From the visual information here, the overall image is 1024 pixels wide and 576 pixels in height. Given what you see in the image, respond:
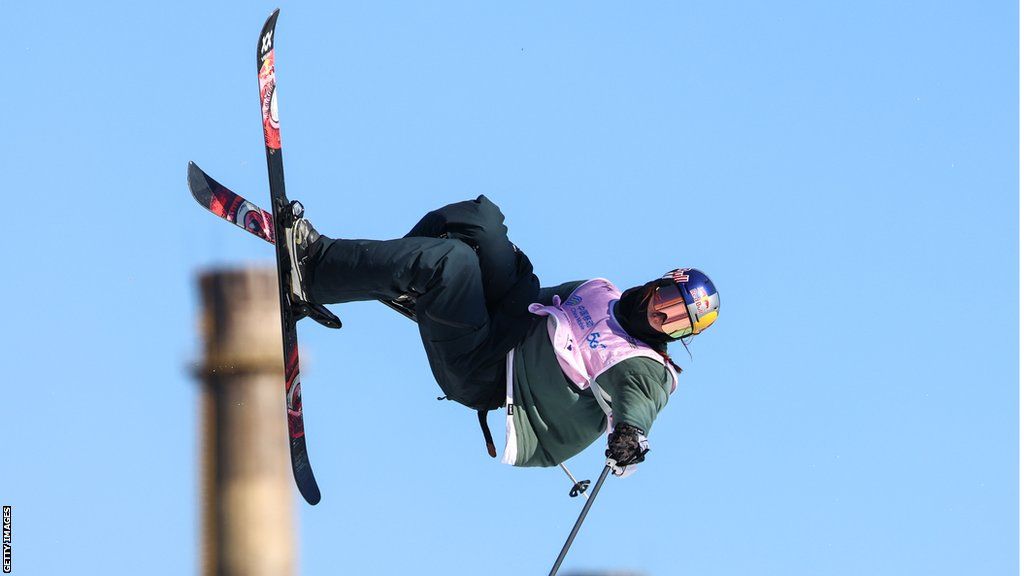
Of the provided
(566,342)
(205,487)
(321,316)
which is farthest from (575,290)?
(205,487)

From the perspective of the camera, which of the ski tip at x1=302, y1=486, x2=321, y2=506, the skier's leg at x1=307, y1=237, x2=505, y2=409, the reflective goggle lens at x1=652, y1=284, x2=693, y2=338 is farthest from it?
the ski tip at x1=302, y1=486, x2=321, y2=506

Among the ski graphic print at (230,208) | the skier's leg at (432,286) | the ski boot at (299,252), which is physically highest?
the ski graphic print at (230,208)

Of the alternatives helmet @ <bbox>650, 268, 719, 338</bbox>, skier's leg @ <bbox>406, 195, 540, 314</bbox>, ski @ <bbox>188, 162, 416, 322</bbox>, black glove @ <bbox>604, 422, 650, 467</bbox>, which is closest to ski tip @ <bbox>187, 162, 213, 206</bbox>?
ski @ <bbox>188, 162, 416, 322</bbox>

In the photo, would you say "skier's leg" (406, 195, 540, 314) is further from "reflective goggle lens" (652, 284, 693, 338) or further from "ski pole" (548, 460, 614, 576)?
"ski pole" (548, 460, 614, 576)

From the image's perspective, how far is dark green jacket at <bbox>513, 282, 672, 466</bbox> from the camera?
7.28m

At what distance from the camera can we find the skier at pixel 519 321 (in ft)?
23.0

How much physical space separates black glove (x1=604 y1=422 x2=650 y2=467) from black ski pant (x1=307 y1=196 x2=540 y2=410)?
93cm

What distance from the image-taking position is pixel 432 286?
702 cm

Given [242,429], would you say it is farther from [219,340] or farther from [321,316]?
[321,316]

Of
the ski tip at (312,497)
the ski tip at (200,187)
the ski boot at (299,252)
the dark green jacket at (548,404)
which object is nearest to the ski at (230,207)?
the ski tip at (200,187)

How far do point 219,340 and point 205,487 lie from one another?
1902 mm

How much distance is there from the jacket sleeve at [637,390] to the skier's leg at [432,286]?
0.68 m

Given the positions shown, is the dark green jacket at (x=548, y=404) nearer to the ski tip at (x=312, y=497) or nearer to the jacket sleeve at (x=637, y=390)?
the jacket sleeve at (x=637, y=390)
